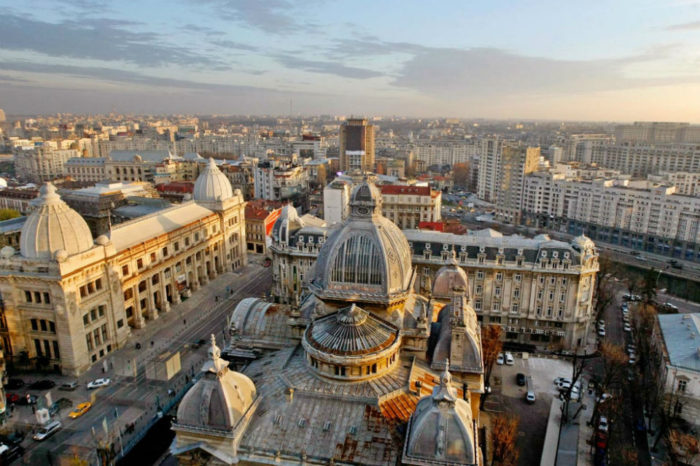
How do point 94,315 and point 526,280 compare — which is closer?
point 94,315

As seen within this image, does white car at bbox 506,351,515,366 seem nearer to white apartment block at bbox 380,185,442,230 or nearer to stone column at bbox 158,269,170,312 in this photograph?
stone column at bbox 158,269,170,312

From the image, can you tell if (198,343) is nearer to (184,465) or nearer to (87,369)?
(87,369)

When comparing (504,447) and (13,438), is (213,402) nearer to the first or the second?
(504,447)

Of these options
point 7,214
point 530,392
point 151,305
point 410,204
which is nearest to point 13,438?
point 151,305

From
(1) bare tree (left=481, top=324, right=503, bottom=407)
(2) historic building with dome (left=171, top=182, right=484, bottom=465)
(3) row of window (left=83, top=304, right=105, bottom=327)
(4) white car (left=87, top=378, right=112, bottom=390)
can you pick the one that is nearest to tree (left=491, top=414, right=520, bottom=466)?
(2) historic building with dome (left=171, top=182, right=484, bottom=465)

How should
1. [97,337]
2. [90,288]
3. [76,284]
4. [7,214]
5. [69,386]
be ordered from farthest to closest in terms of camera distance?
[7,214] → [97,337] → [90,288] → [76,284] → [69,386]

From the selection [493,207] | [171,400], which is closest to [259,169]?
[493,207]
